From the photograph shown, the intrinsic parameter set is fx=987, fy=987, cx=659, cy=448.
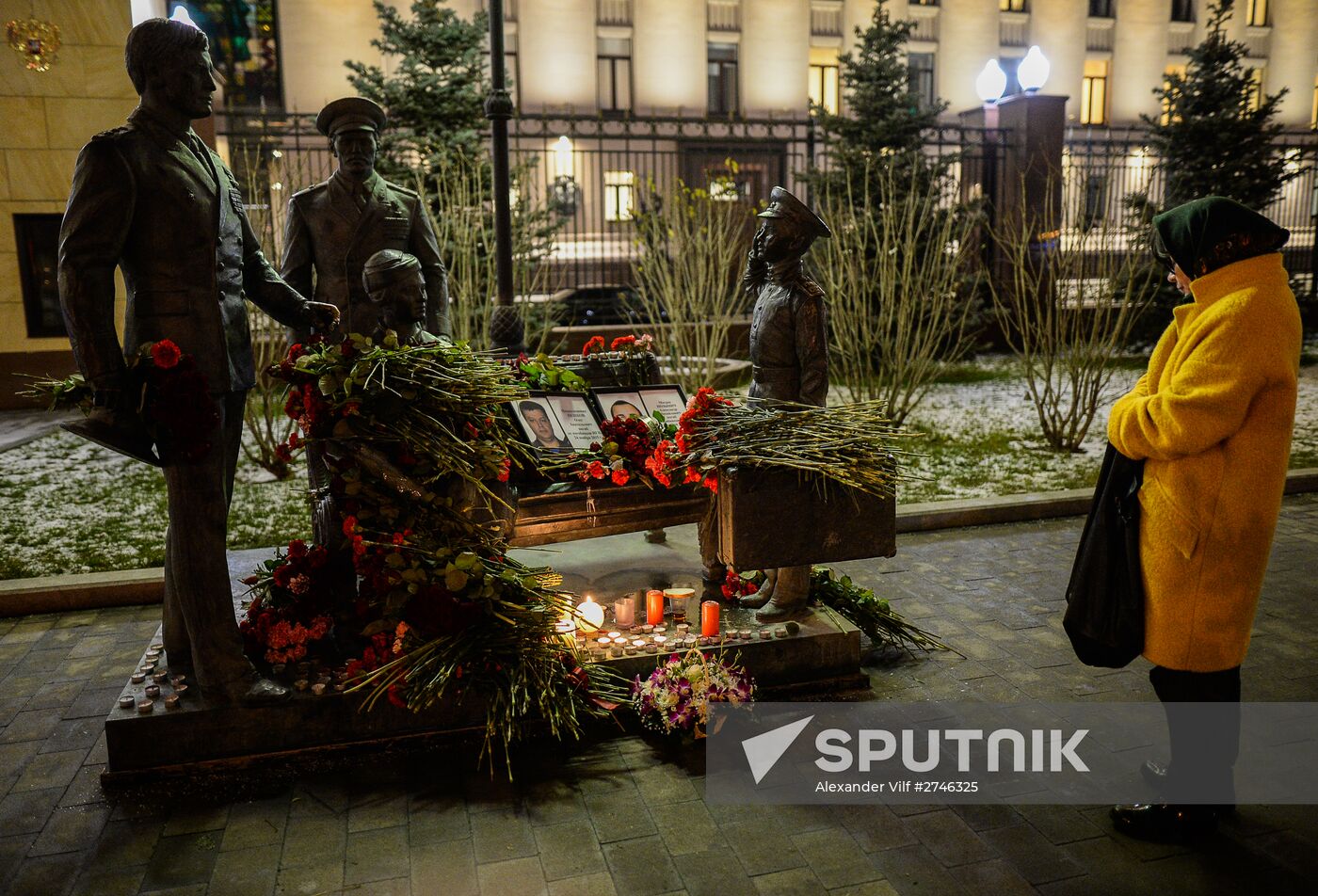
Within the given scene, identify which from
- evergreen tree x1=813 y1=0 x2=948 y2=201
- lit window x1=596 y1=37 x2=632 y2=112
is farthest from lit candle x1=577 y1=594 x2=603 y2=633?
lit window x1=596 y1=37 x2=632 y2=112

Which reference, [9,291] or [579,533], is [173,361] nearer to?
[579,533]

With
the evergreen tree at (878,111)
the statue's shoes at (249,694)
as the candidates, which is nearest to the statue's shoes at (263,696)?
the statue's shoes at (249,694)

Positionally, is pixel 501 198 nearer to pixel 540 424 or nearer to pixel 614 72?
pixel 540 424

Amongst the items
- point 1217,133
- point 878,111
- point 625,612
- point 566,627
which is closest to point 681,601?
point 625,612

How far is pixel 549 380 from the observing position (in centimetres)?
495

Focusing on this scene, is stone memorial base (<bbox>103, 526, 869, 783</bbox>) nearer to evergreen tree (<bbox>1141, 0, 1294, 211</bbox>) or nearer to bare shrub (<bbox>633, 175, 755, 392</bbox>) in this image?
bare shrub (<bbox>633, 175, 755, 392</bbox>)

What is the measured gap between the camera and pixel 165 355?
352 cm

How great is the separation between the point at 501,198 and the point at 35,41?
861cm

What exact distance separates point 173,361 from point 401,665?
4.74 feet

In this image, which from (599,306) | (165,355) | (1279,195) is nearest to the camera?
(165,355)

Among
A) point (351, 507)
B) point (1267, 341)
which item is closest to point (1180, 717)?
point (1267, 341)

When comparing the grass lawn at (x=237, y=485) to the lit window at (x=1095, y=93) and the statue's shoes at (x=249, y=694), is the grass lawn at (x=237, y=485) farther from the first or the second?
the lit window at (x=1095, y=93)

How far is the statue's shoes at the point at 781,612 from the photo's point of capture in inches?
188

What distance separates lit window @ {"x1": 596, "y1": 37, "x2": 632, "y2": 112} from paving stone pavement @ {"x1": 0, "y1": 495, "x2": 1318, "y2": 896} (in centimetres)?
2463
